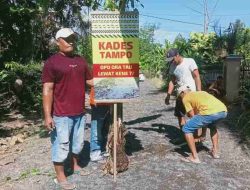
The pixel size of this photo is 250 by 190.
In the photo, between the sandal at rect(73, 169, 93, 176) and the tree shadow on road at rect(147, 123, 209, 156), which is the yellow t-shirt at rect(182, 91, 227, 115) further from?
the sandal at rect(73, 169, 93, 176)

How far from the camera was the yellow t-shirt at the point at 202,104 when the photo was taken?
7.92m

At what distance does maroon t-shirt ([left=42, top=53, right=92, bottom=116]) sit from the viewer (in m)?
6.75

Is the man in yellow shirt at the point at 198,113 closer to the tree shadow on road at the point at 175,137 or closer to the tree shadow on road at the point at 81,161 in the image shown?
the tree shadow on road at the point at 175,137

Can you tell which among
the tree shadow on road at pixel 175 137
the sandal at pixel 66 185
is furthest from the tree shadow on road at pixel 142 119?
the sandal at pixel 66 185

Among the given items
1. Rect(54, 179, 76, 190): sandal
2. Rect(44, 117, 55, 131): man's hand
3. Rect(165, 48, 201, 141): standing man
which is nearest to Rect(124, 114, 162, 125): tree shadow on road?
Rect(165, 48, 201, 141): standing man

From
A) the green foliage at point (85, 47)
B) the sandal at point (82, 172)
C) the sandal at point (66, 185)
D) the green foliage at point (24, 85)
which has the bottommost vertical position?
the sandal at point (66, 185)

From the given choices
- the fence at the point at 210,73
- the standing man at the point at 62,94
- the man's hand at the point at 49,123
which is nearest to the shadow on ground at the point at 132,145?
the standing man at the point at 62,94

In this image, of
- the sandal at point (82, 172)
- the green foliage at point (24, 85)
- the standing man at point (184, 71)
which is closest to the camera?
the sandal at point (82, 172)

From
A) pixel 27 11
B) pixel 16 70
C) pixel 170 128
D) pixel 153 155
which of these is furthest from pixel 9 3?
pixel 153 155

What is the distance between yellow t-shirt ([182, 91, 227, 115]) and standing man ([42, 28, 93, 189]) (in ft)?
6.24

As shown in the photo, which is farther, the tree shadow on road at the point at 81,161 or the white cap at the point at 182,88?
the white cap at the point at 182,88

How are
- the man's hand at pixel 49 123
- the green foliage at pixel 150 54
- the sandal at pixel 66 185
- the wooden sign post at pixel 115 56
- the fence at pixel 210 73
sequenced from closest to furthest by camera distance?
the man's hand at pixel 49 123
the sandal at pixel 66 185
the wooden sign post at pixel 115 56
the fence at pixel 210 73
the green foliage at pixel 150 54

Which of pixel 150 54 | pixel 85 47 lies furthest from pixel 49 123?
pixel 150 54

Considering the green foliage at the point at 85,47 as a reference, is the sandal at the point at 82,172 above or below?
below
